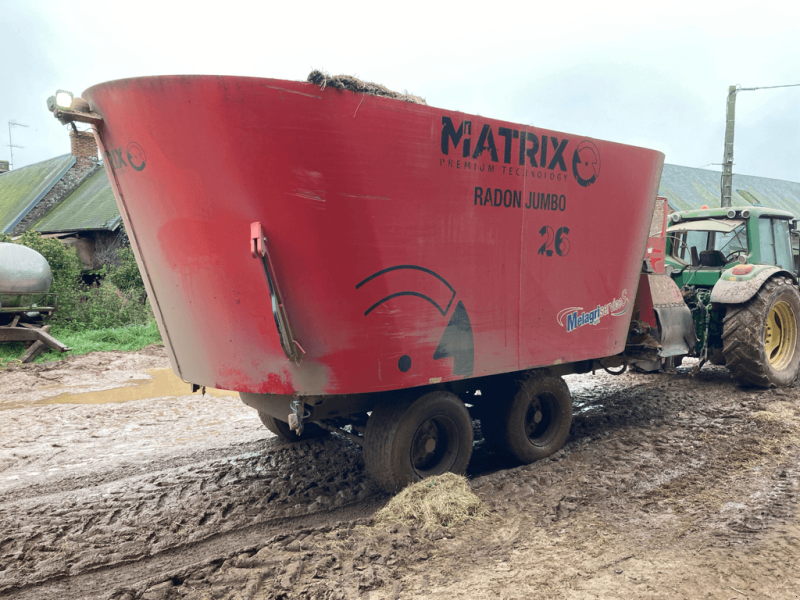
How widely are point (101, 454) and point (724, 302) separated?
6828mm

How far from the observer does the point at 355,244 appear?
132 inches

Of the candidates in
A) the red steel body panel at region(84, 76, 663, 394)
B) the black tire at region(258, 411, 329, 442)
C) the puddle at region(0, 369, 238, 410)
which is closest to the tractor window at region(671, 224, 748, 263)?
the red steel body panel at region(84, 76, 663, 394)

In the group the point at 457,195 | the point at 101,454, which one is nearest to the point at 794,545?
the point at 457,195

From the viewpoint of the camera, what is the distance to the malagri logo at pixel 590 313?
450 centimetres

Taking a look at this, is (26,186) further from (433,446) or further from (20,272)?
(433,446)

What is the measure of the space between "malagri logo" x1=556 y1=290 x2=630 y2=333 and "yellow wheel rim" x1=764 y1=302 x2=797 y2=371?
327cm

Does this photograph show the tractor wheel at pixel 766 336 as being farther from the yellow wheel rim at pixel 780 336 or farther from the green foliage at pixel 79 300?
the green foliage at pixel 79 300

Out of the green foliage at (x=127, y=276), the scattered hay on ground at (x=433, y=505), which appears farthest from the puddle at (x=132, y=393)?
the green foliage at (x=127, y=276)

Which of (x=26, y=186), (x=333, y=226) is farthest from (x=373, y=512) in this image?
(x=26, y=186)

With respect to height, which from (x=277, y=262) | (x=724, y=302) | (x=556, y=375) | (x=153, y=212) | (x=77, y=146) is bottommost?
(x=556, y=375)

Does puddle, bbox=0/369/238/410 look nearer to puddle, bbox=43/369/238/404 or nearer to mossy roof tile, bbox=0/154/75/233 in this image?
puddle, bbox=43/369/238/404

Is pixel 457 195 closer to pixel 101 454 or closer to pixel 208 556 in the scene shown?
pixel 208 556

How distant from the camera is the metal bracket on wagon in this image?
10.5 ft

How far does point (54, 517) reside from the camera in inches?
153
